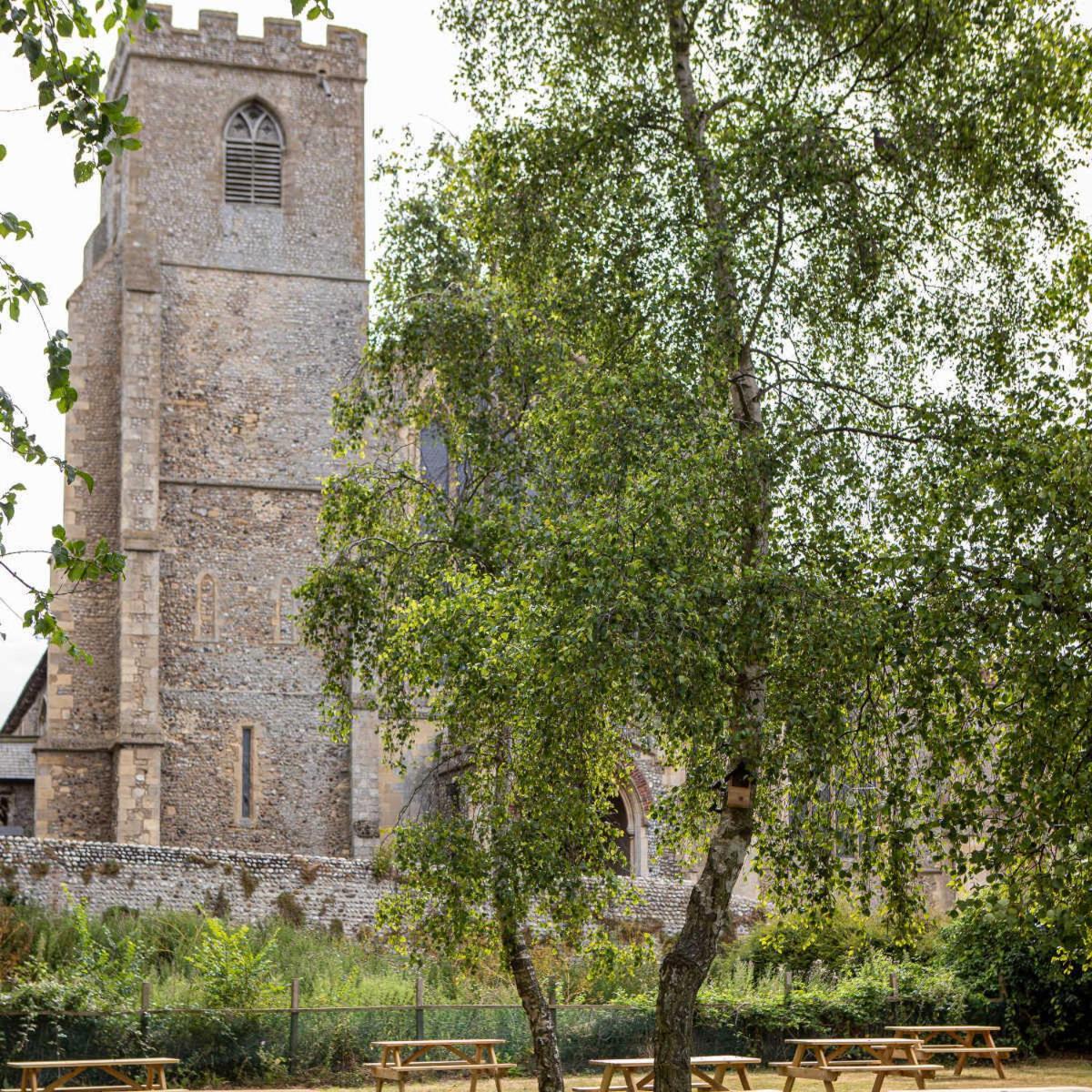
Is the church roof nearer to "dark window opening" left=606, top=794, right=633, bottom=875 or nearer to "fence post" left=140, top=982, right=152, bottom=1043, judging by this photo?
"dark window opening" left=606, top=794, right=633, bottom=875

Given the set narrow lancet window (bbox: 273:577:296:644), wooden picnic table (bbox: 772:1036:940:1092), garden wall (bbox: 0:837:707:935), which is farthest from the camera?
narrow lancet window (bbox: 273:577:296:644)

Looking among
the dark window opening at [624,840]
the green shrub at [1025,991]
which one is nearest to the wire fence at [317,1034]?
the green shrub at [1025,991]

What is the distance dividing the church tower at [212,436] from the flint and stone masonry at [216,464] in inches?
1.5

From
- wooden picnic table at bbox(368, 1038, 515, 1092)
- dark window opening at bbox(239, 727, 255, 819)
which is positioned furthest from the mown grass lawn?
dark window opening at bbox(239, 727, 255, 819)

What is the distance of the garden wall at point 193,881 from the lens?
2158 cm

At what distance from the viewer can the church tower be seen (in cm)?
2777

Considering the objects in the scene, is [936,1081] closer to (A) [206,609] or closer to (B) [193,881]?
(B) [193,881]

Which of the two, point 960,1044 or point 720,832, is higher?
point 720,832

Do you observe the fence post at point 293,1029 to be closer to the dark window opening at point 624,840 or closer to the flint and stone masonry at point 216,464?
the flint and stone masonry at point 216,464

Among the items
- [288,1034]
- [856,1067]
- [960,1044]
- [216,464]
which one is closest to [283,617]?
[216,464]

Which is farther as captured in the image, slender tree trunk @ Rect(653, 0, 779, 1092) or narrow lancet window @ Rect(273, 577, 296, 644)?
narrow lancet window @ Rect(273, 577, 296, 644)

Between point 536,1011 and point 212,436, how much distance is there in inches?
735

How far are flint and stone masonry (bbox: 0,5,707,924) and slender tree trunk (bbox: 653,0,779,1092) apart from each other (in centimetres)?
1553

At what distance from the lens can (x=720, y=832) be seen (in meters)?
10.5
